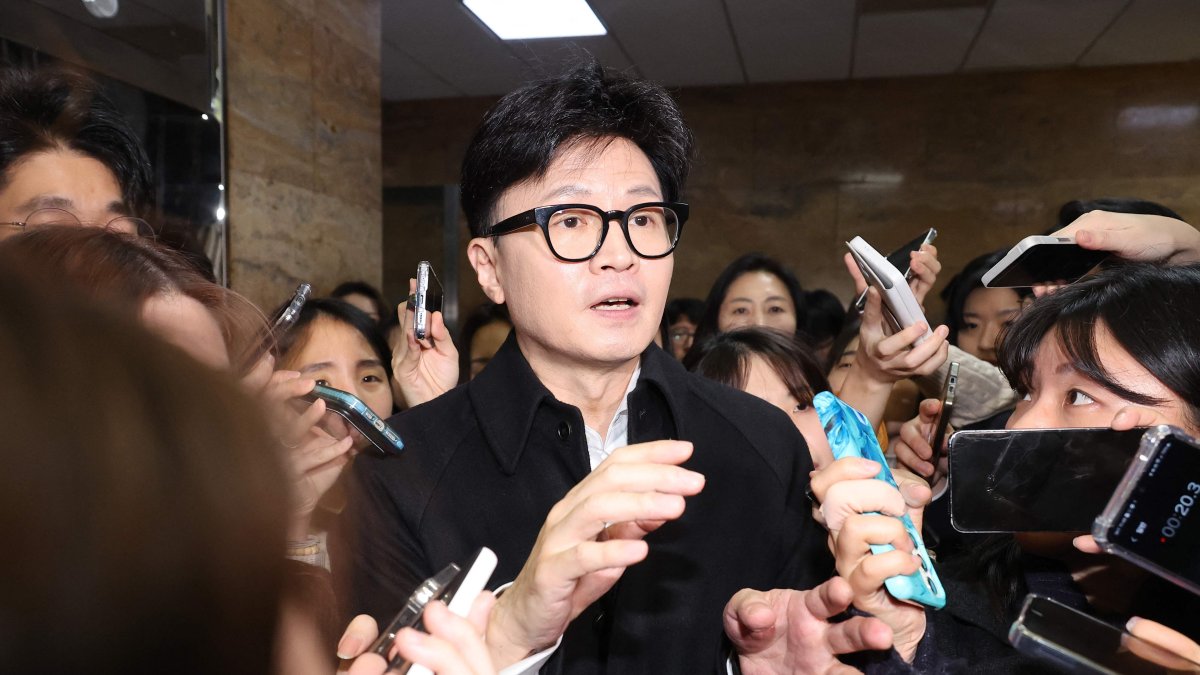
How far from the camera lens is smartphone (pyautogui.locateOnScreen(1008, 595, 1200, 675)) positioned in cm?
74

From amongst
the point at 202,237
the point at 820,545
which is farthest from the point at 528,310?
the point at 202,237

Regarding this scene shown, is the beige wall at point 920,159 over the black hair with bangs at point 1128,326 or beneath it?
over

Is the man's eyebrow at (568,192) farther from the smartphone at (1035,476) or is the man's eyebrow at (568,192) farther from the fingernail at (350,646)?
the fingernail at (350,646)

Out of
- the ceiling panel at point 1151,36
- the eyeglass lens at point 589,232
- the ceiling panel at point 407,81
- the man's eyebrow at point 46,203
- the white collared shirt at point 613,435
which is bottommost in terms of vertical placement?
the white collared shirt at point 613,435

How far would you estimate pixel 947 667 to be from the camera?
3.96 feet

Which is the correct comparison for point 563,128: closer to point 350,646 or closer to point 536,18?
point 350,646

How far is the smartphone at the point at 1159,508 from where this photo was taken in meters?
0.82

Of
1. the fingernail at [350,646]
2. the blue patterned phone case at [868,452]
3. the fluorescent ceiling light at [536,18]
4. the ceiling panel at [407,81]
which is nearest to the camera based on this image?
the fingernail at [350,646]

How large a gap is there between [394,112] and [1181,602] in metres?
7.55

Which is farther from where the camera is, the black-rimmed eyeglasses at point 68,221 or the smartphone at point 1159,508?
the black-rimmed eyeglasses at point 68,221

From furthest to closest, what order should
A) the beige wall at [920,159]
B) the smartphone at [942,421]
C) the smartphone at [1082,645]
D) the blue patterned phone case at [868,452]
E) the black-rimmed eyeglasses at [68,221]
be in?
the beige wall at [920,159] < the smartphone at [942,421] < the black-rimmed eyeglasses at [68,221] < the blue patterned phone case at [868,452] < the smartphone at [1082,645]

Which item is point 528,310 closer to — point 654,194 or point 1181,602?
point 654,194

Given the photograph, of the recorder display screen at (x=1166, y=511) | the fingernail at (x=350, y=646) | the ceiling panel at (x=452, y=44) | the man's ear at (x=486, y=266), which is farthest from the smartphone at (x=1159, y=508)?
the ceiling panel at (x=452, y=44)

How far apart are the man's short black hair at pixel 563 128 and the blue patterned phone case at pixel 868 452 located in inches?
25.4
